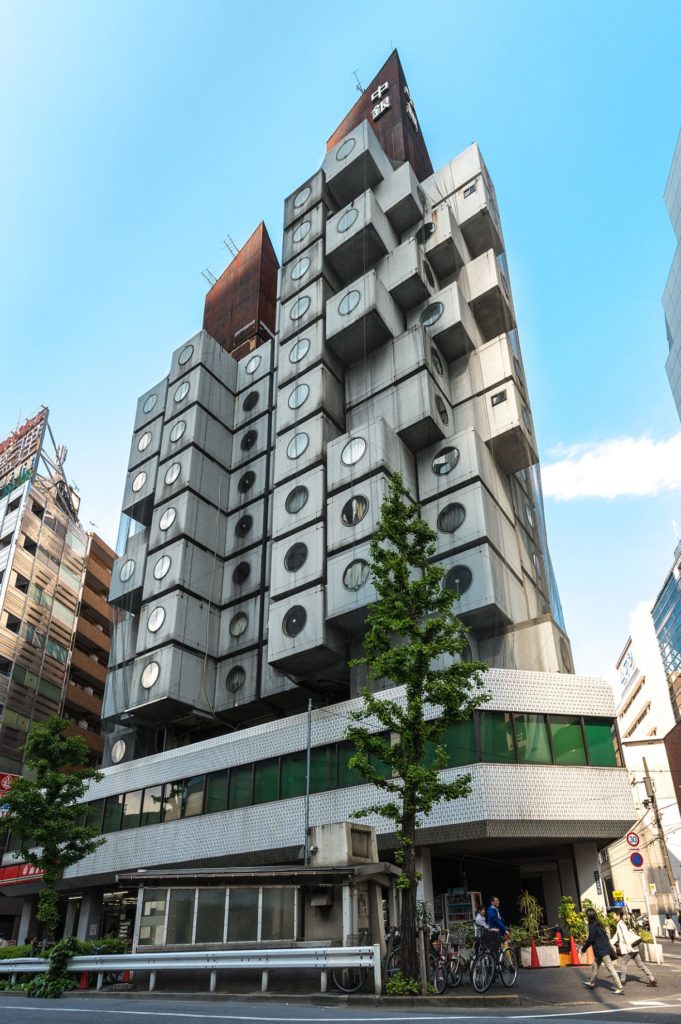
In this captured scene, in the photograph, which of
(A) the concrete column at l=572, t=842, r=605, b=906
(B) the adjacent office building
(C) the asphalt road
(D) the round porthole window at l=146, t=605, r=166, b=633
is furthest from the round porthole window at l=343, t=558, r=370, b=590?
(C) the asphalt road

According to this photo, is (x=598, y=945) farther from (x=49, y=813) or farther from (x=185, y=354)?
(x=185, y=354)

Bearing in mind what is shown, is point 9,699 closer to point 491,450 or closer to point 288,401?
point 288,401

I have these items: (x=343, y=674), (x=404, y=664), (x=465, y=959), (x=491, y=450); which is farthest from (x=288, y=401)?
(x=465, y=959)

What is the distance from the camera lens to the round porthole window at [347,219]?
44.8 meters

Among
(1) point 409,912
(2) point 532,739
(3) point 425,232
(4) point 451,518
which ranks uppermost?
(3) point 425,232

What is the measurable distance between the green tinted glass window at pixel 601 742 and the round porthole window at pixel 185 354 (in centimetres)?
3736

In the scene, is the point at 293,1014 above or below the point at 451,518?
below

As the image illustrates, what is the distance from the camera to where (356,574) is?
3369cm

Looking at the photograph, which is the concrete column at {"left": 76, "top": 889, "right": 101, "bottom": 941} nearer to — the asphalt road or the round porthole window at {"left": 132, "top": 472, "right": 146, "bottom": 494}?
the round porthole window at {"left": 132, "top": 472, "right": 146, "bottom": 494}

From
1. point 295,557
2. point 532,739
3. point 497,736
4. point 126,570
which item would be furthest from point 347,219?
point 532,739

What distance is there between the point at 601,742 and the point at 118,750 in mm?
28943

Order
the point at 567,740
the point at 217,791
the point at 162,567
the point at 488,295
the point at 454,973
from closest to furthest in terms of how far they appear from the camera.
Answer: the point at 454,973, the point at 567,740, the point at 217,791, the point at 162,567, the point at 488,295

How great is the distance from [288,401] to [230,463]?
855cm

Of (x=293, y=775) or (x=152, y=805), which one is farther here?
(x=152, y=805)
